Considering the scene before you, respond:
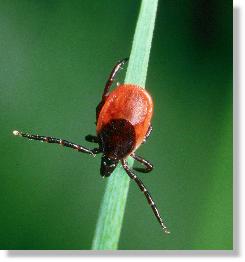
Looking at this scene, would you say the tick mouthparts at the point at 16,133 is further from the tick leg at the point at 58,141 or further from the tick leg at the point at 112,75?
the tick leg at the point at 112,75

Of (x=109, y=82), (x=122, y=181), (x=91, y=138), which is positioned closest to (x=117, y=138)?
(x=91, y=138)

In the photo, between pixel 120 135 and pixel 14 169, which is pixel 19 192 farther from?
pixel 120 135

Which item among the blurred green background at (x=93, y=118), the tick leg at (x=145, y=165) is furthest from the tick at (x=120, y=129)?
the blurred green background at (x=93, y=118)

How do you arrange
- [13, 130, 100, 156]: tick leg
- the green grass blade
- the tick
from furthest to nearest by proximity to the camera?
[13, 130, 100, 156]: tick leg, the tick, the green grass blade

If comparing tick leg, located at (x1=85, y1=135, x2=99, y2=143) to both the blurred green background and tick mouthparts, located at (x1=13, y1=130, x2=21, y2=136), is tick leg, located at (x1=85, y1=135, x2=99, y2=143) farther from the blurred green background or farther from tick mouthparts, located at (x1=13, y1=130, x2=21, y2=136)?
tick mouthparts, located at (x1=13, y1=130, x2=21, y2=136)

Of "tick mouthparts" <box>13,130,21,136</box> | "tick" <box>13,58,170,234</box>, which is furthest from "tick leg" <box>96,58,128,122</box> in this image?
"tick mouthparts" <box>13,130,21,136</box>

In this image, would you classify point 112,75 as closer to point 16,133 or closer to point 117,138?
point 117,138

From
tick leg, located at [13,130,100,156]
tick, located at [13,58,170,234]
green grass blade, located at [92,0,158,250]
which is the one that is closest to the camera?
green grass blade, located at [92,0,158,250]

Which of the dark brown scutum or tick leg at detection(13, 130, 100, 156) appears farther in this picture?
tick leg at detection(13, 130, 100, 156)
